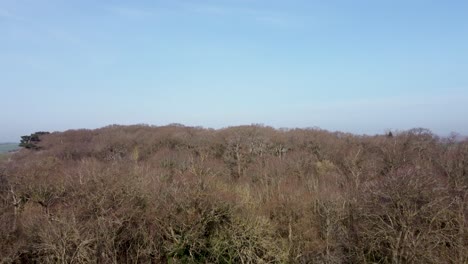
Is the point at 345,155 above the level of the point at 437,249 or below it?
above

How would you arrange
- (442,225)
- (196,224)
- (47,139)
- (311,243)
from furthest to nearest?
(47,139) < (311,243) < (196,224) < (442,225)

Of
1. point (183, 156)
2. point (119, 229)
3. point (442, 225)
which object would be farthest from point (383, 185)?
point (183, 156)

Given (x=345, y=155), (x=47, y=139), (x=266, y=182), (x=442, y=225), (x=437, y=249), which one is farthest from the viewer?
(x=47, y=139)

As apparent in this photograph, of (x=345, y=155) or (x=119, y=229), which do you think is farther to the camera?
(x=345, y=155)

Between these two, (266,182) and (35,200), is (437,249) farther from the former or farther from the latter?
(35,200)

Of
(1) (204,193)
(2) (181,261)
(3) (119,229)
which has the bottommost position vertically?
(2) (181,261)

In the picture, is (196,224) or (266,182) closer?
(196,224)

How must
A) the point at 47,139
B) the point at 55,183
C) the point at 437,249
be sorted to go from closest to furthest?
1. the point at 437,249
2. the point at 55,183
3. the point at 47,139

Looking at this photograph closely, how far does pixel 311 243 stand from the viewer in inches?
1254

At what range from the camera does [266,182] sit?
48.9m

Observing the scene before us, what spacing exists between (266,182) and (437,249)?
25.0 meters

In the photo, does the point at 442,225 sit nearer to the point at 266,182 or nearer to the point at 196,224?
the point at 196,224

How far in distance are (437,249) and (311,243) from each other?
921 cm

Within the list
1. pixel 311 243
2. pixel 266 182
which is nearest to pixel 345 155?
pixel 266 182
